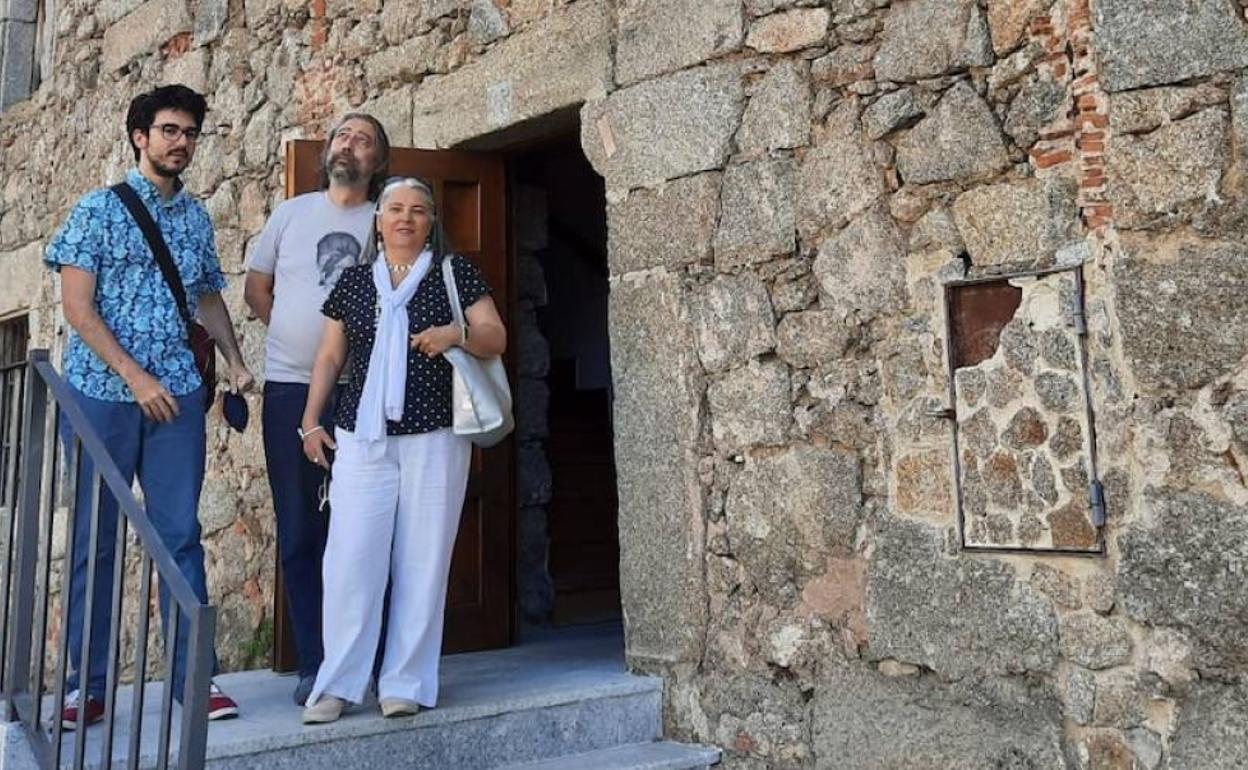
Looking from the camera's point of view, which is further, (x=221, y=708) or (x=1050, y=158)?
(x=221, y=708)

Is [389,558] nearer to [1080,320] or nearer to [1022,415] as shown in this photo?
[1022,415]

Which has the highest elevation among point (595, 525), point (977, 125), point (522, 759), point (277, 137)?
point (277, 137)

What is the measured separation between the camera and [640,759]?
11.3 ft

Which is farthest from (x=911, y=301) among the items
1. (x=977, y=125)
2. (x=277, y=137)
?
(x=277, y=137)

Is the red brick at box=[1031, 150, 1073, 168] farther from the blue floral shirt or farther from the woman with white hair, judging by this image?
the blue floral shirt

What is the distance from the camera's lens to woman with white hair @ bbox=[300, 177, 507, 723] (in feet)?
10.4

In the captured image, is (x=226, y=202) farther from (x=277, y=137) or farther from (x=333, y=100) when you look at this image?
(x=333, y=100)

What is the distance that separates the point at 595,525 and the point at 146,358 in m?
3.25

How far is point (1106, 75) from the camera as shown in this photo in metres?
2.86

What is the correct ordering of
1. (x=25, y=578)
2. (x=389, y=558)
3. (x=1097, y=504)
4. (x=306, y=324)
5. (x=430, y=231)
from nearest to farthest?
(x=1097, y=504) < (x=25, y=578) < (x=389, y=558) < (x=430, y=231) < (x=306, y=324)

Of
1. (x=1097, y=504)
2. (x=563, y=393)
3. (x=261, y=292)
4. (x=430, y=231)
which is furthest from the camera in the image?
(x=563, y=393)

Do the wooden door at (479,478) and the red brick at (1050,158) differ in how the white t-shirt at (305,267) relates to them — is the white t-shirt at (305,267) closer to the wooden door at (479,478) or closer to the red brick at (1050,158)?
the wooden door at (479,478)

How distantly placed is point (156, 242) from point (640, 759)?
186cm

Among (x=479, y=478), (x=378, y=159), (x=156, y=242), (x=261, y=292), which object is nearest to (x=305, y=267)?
(x=261, y=292)
